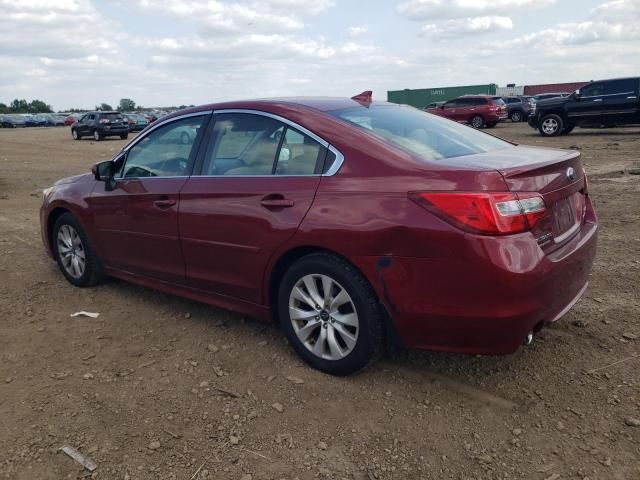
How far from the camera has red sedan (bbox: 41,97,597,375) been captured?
9.34 feet

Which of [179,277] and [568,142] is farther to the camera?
[568,142]

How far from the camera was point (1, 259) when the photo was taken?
6219 mm

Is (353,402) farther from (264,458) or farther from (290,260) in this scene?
(290,260)

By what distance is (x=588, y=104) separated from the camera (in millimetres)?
20141

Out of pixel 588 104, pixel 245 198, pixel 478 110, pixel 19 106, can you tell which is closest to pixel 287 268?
pixel 245 198

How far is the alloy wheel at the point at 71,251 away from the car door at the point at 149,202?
0.41 meters

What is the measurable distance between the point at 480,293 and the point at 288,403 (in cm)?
120

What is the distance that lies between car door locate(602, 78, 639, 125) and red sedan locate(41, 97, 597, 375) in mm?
18022

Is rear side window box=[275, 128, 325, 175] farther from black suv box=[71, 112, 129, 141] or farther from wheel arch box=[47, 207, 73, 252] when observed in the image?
black suv box=[71, 112, 129, 141]

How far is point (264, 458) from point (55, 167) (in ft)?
50.5

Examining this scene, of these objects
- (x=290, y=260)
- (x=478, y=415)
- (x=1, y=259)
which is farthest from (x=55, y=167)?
(x=478, y=415)

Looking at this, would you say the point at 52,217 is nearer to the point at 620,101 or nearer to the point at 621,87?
the point at 620,101

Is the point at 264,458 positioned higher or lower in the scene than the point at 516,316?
lower

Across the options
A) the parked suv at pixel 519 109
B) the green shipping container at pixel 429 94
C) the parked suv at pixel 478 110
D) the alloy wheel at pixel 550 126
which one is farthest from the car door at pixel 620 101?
the green shipping container at pixel 429 94
